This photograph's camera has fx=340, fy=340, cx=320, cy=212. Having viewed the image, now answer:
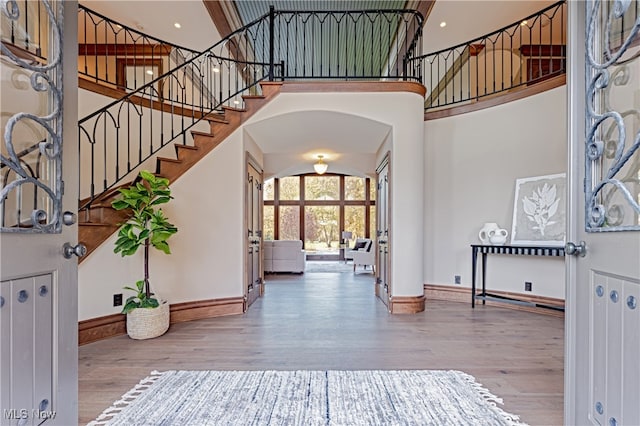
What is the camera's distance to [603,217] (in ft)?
4.54

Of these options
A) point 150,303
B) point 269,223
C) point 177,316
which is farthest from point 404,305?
point 269,223

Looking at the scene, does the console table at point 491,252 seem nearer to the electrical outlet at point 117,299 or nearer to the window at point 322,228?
the electrical outlet at point 117,299

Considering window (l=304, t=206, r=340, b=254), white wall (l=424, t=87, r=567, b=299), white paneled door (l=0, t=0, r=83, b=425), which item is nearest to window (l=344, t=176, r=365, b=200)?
window (l=304, t=206, r=340, b=254)

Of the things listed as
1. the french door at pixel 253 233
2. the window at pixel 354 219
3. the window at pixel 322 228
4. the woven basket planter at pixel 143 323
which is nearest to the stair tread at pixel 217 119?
the french door at pixel 253 233

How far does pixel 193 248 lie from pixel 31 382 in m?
2.87

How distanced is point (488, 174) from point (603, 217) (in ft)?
12.8

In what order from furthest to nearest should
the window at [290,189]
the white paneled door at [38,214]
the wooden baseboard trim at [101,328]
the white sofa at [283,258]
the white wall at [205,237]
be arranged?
the window at [290,189], the white sofa at [283,258], the white wall at [205,237], the wooden baseboard trim at [101,328], the white paneled door at [38,214]

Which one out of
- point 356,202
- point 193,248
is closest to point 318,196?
point 356,202

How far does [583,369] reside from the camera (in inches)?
58.6

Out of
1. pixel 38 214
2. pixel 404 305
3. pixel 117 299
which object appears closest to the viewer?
pixel 38 214

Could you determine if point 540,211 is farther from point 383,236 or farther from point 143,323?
point 143,323

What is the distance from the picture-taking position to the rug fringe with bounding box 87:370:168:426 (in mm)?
1946

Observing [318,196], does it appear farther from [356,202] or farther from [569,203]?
[569,203]

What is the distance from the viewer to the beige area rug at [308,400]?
76.7 inches
